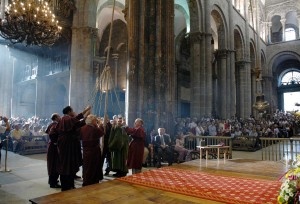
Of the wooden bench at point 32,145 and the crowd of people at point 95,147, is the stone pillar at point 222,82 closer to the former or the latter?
the crowd of people at point 95,147

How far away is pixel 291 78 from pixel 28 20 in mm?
40380

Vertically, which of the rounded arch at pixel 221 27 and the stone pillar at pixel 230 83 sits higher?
the rounded arch at pixel 221 27

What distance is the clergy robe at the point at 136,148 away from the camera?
6312mm

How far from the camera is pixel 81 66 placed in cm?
1395

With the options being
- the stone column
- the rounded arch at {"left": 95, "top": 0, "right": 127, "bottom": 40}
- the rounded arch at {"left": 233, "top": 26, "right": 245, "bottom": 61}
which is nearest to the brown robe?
the stone column

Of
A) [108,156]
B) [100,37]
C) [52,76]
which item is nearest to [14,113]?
[52,76]

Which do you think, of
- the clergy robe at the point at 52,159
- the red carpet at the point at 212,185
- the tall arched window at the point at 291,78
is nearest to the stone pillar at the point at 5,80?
the clergy robe at the point at 52,159

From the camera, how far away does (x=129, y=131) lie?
6262 millimetres

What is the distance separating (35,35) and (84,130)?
15.5 feet

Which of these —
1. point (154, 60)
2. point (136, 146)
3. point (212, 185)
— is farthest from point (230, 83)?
point (212, 185)

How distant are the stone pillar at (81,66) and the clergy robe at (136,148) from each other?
25.9 feet

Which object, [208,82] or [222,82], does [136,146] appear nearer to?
[208,82]

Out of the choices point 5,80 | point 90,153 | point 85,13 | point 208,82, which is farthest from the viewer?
point 5,80

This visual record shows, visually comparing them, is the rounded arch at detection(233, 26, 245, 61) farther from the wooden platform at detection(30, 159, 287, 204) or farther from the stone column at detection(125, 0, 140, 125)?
the wooden platform at detection(30, 159, 287, 204)
